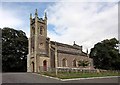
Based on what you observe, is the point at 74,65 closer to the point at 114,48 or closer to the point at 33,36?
the point at 33,36

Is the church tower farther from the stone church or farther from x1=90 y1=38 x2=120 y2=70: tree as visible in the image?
x1=90 y1=38 x2=120 y2=70: tree

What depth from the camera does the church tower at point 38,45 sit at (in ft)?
A: 138

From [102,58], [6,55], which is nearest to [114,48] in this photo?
[102,58]

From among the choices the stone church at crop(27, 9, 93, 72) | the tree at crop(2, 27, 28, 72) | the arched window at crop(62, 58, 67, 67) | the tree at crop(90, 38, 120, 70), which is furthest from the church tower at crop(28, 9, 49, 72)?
the tree at crop(90, 38, 120, 70)

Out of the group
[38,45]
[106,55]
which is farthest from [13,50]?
[106,55]

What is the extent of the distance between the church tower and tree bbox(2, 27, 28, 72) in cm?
1107

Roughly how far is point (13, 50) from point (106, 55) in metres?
25.6

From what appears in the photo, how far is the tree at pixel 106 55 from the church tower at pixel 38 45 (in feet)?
66.5

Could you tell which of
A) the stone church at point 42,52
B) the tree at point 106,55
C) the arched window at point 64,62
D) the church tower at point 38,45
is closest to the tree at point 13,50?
the stone church at point 42,52

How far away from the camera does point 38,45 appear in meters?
43.7

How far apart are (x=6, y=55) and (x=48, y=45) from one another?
14.9 metres

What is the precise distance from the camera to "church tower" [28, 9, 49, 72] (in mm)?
42094

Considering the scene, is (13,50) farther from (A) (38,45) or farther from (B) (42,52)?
(B) (42,52)

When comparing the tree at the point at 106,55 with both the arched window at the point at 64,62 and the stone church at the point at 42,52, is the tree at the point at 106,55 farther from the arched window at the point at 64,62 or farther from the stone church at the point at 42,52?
the arched window at the point at 64,62
